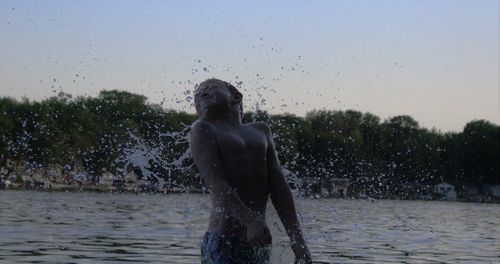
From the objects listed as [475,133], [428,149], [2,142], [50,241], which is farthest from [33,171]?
[50,241]

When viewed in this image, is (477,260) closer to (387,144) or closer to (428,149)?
(387,144)

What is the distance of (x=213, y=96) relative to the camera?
6.89m

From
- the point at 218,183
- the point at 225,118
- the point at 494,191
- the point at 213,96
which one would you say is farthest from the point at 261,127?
the point at 494,191

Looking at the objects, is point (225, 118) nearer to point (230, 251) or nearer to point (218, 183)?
point (218, 183)

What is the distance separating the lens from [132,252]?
74.7 feet

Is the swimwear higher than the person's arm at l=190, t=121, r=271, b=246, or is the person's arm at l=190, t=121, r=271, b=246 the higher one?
the person's arm at l=190, t=121, r=271, b=246

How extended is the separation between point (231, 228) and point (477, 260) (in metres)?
18.7

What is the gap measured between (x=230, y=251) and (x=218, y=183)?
50cm

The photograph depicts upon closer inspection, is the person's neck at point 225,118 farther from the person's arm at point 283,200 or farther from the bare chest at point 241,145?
the person's arm at point 283,200

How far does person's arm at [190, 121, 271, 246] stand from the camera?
6.32m

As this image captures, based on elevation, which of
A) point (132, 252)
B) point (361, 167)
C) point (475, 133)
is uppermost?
point (475, 133)

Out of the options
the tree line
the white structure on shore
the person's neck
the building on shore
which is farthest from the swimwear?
the building on shore

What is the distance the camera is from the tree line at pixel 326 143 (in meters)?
82.6

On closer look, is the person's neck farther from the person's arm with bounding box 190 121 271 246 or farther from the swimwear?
the swimwear
